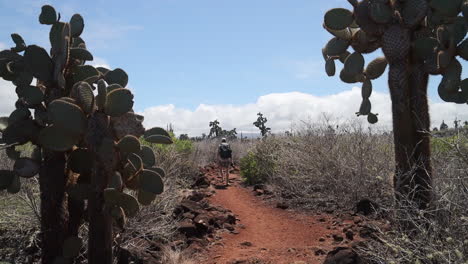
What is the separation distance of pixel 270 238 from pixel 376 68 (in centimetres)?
300

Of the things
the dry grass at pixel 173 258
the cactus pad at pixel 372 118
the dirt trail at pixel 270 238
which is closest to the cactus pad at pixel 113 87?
the dry grass at pixel 173 258

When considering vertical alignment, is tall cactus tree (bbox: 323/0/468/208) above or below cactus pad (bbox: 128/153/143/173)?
above

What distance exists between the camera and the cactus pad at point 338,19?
18.0 feet

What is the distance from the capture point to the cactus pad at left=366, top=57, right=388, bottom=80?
596 cm

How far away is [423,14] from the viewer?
16.2 feet

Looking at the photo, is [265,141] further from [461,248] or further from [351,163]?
[461,248]

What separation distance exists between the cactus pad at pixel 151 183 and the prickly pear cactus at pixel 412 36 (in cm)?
303

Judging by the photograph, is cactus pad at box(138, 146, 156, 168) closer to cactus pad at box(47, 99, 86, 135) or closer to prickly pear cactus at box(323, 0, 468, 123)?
cactus pad at box(47, 99, 86, 135)

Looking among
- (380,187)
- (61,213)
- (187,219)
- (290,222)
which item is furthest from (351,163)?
(61,213)

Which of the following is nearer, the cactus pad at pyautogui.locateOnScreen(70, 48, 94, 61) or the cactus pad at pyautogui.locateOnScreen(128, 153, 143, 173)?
the cactus pad at pyautogui.locateOnScreen(128, 153, 143, 173)

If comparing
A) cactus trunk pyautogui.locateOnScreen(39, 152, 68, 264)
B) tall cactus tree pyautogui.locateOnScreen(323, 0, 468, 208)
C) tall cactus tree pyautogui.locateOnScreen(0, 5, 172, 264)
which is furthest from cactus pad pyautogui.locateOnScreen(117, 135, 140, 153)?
tall cactus tree pyautogui.locateOnScreen(323, 0, 468, 208)

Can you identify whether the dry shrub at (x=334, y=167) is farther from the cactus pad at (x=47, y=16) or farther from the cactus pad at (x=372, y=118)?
the cactus pad at (x=47, y=16)

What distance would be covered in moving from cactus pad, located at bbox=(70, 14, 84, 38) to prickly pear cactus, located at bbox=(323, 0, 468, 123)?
301 cm

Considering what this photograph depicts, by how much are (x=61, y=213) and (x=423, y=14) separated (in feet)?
14.7
